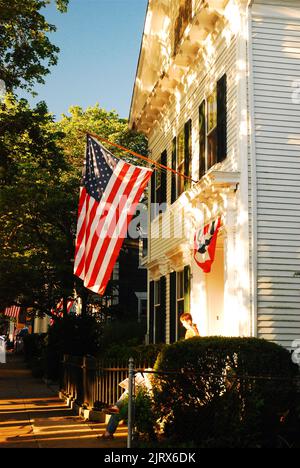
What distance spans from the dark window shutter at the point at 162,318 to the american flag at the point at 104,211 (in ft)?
22.6

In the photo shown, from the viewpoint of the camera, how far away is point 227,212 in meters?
11.9

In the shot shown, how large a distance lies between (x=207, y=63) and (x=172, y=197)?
420 centimetres

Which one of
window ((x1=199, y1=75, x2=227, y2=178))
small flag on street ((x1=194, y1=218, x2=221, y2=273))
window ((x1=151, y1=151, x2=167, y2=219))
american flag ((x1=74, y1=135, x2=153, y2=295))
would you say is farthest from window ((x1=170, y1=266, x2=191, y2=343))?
american flag ((x1=74, y1=135, x2=153, y2=295))

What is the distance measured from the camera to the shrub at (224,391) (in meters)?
8.02

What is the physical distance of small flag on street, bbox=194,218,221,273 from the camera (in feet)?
39.2

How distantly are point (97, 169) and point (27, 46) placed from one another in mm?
Answer: 6848

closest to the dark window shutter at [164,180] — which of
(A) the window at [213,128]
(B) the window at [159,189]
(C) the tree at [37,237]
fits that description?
(B) the window at [159,189]

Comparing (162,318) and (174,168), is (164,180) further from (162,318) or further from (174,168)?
(162,318)

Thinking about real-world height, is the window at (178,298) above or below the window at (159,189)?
below

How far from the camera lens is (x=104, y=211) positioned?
34.4 ft

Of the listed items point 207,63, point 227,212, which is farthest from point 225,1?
point 227,212

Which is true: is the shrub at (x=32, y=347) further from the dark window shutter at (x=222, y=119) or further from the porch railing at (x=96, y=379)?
the dark window shutter at (x=222, y=119)

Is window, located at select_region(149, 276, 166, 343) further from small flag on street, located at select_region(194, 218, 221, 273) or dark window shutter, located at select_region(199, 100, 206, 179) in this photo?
small flag on street, located at select_region(194, 218, 221, 273)
